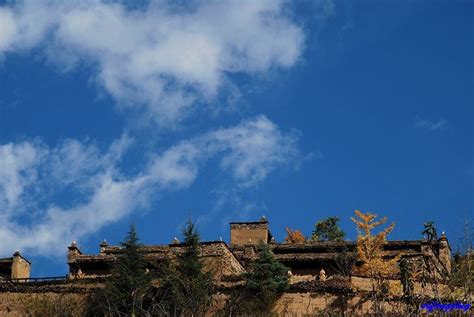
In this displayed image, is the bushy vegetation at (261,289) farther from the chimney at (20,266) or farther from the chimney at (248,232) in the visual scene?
the chimney at (20,266)

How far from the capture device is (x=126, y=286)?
38.2 m

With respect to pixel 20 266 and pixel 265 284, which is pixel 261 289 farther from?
pixel 20 266

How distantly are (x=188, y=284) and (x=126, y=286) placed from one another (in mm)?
2786

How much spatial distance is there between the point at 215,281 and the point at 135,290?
11.1 ft

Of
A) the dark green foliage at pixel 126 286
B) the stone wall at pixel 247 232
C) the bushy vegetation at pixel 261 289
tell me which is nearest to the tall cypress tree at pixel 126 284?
the dark green foliage at pixel 126 286

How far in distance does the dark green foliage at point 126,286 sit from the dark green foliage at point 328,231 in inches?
791

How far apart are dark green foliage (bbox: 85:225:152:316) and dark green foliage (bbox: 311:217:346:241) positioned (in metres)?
20.1

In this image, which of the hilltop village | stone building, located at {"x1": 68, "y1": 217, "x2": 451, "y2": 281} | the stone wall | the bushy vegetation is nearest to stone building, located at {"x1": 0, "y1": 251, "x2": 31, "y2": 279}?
the hilltop village

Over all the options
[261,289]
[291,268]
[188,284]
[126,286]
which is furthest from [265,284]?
[291,268]

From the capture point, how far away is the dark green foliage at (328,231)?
2323 inches

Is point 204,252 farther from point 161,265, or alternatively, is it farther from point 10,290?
point 10,290

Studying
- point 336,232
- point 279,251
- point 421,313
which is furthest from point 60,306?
point 336,232

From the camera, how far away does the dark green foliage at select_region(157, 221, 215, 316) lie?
35.1 meters

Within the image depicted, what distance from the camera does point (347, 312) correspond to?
34625 mm
